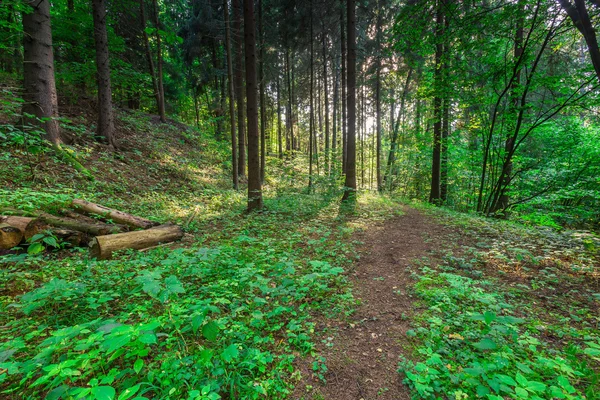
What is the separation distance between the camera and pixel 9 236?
11.2ft

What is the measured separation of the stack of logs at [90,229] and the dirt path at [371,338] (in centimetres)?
371

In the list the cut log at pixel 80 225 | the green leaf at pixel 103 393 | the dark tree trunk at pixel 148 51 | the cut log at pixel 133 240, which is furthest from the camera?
the dark tree trunk at pixel 148 51

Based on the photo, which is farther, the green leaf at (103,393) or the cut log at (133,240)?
the cut log at (133,240)

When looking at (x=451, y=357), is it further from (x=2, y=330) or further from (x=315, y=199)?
(x=315, y=199)

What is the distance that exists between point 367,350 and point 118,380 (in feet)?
7.04

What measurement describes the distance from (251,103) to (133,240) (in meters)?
4.86

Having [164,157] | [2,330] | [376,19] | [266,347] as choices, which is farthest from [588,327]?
[376,19]

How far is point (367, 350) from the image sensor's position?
2.38 m

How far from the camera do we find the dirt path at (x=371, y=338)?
1952 mm

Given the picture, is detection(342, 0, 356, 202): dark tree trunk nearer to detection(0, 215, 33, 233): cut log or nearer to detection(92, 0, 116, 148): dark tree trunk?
detection(0, 215, 33, 233): cut log

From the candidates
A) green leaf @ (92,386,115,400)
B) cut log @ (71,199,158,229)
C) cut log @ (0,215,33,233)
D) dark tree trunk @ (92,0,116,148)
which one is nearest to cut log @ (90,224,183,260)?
cut log @ (71,199,158,229)

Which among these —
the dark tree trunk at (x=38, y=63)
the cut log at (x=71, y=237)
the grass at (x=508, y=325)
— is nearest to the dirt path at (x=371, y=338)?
the grass at (x=508, y=325)

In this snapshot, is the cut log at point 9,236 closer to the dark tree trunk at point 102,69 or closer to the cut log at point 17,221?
the cut log at point 17,221

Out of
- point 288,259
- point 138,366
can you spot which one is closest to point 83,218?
point 288,259
